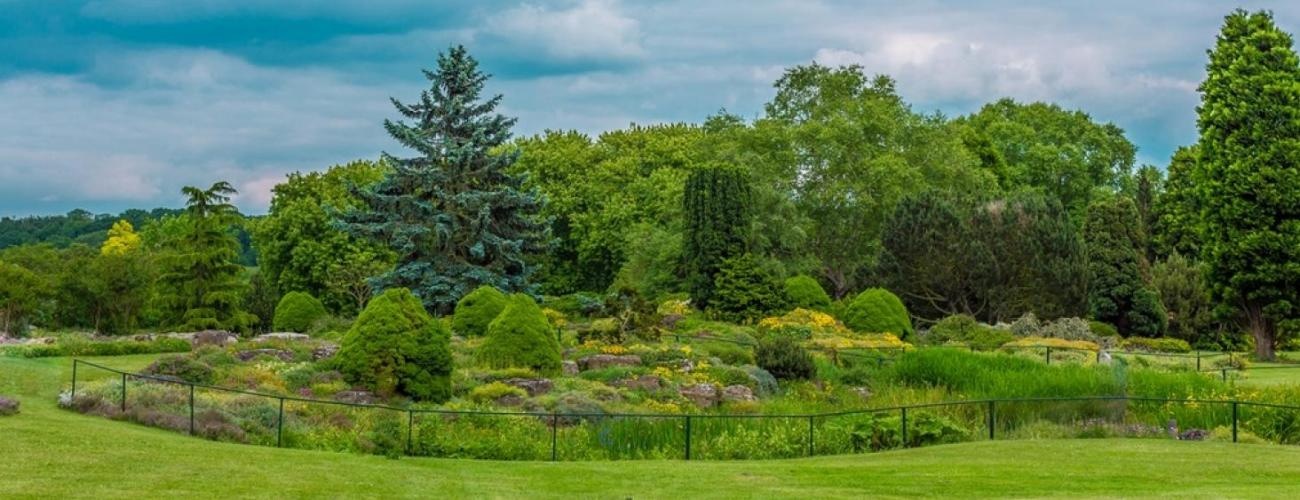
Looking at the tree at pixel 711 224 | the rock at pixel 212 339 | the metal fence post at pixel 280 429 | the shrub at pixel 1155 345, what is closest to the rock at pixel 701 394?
the metal fence post at pixel 280 429

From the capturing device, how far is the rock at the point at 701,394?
77.4 ft

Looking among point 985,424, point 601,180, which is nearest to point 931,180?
point 601,180

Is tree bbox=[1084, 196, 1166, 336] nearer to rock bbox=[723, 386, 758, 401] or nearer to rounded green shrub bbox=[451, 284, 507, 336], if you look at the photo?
rounded green shrub bbox=[451, 284, 507, 336]

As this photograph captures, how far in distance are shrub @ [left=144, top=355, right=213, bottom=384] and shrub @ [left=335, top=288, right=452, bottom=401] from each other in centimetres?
274

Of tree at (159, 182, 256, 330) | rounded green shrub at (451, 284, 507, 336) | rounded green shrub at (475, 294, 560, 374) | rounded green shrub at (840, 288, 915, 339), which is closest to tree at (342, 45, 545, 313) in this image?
tree at (159, 182, 256, 330)

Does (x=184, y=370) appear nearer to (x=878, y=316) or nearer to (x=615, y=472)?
(x=615, y=472)

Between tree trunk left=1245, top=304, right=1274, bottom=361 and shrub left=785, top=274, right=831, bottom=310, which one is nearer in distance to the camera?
tree trunk left=1245, top=304, right=1274, bottom=361

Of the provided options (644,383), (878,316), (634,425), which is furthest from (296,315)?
(634,425)

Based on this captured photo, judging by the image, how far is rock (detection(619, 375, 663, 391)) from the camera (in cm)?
2456

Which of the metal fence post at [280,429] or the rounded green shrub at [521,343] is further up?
the rounded green shrub at [521,343]

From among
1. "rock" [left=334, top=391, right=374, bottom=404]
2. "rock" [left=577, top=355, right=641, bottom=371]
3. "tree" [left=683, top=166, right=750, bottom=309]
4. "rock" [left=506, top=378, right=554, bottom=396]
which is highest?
"tree" [left=683, top=166, right=750, bottom=309]

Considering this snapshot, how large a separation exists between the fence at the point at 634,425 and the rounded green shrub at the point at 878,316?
56.3ft

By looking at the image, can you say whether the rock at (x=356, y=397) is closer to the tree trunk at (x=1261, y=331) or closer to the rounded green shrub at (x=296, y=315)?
the rounded green shrub at (x=296, y=315)

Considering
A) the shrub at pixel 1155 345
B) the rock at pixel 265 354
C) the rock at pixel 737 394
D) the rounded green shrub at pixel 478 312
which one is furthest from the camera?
the shrub at pixel 1155 345
